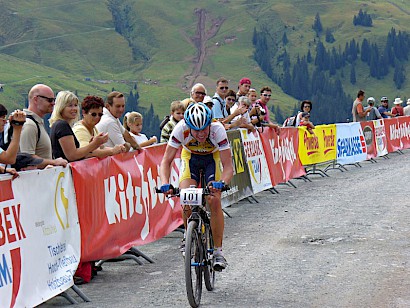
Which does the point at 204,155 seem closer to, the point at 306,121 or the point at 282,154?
the point at 282,154

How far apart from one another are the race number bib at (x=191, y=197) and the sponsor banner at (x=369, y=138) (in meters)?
19.5

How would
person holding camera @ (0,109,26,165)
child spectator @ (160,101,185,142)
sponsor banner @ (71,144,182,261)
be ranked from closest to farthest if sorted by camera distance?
person holding camera @ (0,109,26,165)
sponsor banner @ (71,144,182,261)
child spectator @ (160,101,185,142)

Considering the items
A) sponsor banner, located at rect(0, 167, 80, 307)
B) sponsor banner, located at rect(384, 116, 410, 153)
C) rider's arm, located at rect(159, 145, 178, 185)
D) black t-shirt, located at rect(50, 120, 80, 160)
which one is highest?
black t-shirt, located at rect(50, 120, 80, 160)

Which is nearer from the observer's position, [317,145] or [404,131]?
[317,145]

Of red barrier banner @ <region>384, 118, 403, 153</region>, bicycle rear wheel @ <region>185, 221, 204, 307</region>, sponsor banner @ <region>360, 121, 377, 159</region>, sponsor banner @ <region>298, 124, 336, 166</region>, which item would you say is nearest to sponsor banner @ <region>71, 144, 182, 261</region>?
bicycle rear wheel @ <region>185, 221, 204, 307</region>

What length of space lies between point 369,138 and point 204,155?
19.6 meters

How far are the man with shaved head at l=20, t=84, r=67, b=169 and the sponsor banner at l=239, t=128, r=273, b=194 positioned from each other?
25.6 feet

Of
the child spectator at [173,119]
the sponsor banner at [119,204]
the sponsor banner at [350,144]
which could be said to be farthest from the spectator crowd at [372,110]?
the sponsor banner at [119,204]

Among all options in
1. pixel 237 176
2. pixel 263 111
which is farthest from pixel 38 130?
pixel 263 111

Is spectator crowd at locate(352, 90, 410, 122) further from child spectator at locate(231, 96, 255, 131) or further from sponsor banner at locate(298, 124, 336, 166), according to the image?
child spectator at locate(231, 96, 255, 131)

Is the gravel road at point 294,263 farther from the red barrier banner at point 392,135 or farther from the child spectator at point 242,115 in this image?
the red barrier banner at point 392,135

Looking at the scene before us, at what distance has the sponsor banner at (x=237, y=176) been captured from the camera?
15473 mm

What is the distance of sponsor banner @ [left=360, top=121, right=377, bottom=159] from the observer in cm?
2709

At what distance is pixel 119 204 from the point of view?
33.3ft
